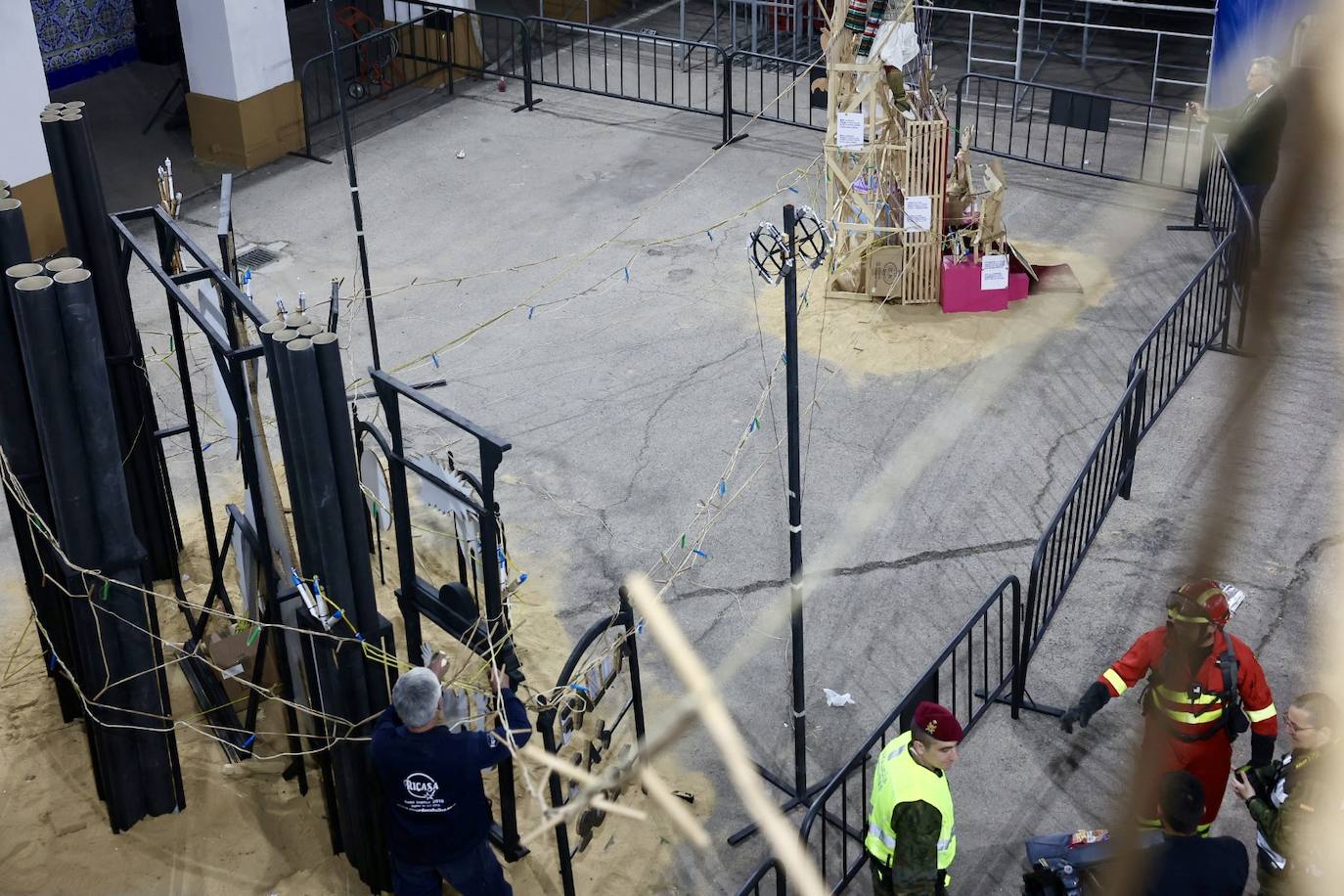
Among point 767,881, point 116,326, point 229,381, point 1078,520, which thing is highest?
point 229,381

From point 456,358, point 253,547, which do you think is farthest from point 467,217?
point 253,547

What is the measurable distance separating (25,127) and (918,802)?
10691 millimetres

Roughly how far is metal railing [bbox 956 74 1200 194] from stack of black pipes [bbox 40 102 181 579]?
27.9 feet

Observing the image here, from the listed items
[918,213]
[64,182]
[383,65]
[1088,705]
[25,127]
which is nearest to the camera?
[1088,705]

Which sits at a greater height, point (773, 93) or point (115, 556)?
point (115, 556)

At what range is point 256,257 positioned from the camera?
13.4 m

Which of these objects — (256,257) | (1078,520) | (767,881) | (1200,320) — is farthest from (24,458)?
(1200,320)

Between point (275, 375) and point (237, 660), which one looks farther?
point (237, 660)

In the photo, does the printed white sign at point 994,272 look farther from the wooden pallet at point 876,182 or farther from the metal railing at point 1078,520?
the metal railing at point 1078,520

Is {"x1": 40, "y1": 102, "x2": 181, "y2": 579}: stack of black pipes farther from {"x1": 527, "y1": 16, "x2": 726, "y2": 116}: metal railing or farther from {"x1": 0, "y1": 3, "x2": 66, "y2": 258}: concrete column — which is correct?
{"x1": 527, "y1": 16, "x2": 726, "y2": 116}: metal railing

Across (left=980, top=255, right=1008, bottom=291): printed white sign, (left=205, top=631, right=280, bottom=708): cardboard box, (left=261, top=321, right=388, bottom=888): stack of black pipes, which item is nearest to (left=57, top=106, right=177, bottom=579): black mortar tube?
(left=205, top=631, right=280, bottom=708): cardboard box

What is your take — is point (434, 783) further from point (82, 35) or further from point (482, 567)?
point (82, 35)

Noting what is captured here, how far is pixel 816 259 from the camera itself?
6.21 metres

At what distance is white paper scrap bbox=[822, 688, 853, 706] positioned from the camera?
788 centimetres
